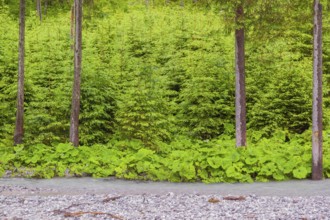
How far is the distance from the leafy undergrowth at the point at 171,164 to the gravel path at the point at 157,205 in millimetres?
1443

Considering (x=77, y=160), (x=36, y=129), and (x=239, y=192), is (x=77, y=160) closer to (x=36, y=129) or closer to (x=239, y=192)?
(x=36, y=129)

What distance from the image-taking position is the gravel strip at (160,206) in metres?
10.0

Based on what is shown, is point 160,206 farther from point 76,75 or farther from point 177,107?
point 177,107

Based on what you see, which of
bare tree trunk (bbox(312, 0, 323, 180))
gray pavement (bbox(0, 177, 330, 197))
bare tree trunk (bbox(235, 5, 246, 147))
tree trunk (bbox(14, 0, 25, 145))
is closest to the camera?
gray pavement (bbox(0, 177, 330, 197))

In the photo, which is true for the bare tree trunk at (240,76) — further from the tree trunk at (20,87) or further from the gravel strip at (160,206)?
the tree trunk at (20,87)

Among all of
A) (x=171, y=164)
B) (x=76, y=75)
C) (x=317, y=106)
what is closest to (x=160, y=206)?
(x=171, y=164)

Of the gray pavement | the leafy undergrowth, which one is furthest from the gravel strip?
the leafy undergrowth

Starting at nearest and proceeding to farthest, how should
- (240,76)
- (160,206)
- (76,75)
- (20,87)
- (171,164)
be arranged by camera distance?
1. (160,206)
2. (171,164)
3. (240,76)
4. (76,75)
5. (20,87)

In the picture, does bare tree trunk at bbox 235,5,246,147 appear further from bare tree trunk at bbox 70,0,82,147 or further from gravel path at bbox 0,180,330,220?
bare tree trunk at bbox 70,0,82,147

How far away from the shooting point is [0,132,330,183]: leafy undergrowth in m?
14.7

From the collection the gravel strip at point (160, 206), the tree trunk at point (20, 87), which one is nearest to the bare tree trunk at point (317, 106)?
the gravel strip at point (160, 206)

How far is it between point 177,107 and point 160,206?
10698 millimetres

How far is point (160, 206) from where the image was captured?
1109cm

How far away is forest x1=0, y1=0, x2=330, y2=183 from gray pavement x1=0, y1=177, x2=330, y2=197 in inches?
17.0
